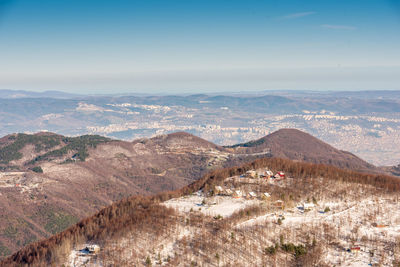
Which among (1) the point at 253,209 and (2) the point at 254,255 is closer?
(2) the point at 254,255

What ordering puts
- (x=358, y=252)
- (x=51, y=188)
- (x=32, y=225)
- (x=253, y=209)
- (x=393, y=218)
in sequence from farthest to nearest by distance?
(x=51, y=188)
(x=32, y=225)
(x=253, y=209)
(x=393, y=218)
(x=358, y=252)

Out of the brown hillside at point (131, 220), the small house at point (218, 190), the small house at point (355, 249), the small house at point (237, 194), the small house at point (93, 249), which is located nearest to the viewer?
the small house at point (355, 249)

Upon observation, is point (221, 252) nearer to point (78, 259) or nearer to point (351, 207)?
point (78, 259)

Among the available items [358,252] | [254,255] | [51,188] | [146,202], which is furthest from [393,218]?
[51,188]

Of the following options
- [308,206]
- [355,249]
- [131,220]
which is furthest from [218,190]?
[355,249]

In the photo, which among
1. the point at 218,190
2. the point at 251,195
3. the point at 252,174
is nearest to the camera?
the point at 251,195

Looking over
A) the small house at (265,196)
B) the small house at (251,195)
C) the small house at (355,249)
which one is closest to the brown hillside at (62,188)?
the small house at (251,195)

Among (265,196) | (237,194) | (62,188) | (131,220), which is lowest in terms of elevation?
(62,188)

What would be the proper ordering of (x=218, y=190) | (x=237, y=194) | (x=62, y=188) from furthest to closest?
(x=62, y=188) → (x=218, y=190) → (x=237, y=194)

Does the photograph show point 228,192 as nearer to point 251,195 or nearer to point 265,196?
point 251,195

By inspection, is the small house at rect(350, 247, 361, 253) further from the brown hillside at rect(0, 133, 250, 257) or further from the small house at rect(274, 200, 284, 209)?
the brown hillside at rect(0, 133, 250, 257)

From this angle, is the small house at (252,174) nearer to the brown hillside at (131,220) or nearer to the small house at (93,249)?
the brown hillside at (131,220)
